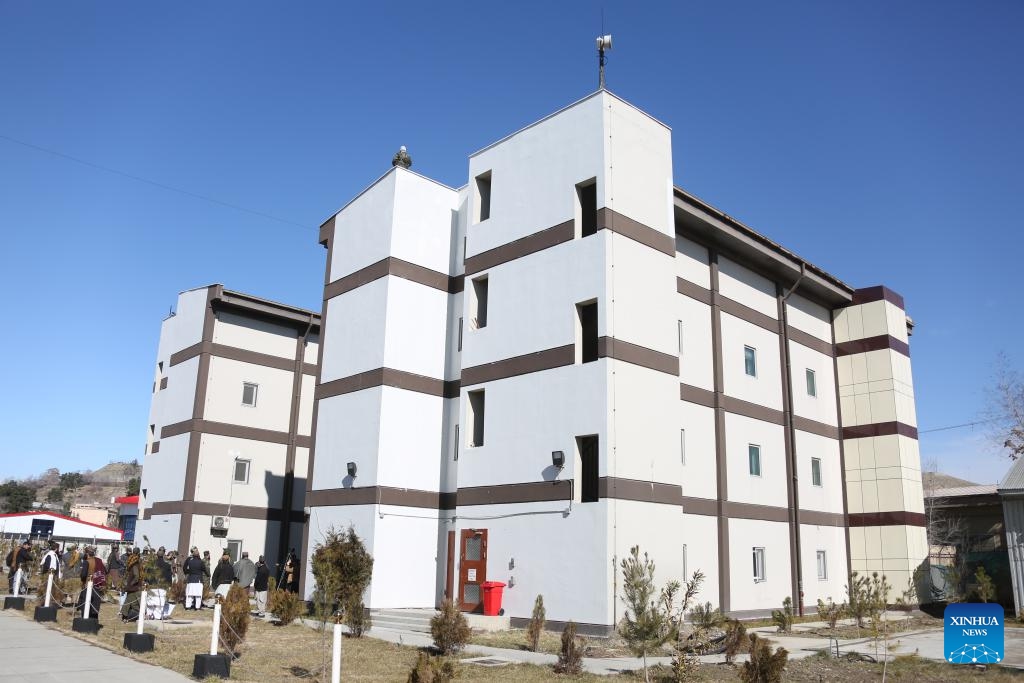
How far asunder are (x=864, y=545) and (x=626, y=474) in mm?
16394

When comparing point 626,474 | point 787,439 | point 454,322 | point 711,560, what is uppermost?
point 454,322

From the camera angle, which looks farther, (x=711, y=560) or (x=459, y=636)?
(x=711, y=560)

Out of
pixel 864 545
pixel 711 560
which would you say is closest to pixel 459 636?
pixel 711 560

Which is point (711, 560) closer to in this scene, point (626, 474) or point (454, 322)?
point (626, 474)

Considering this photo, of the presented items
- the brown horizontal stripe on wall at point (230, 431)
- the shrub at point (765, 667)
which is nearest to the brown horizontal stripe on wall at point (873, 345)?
the brown horizontal stripe on wall at point (230, 431)

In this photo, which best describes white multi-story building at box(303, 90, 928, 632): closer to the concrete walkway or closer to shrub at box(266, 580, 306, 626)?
shrub at box(266, 580, 306, 626)

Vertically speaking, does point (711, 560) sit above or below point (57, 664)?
above

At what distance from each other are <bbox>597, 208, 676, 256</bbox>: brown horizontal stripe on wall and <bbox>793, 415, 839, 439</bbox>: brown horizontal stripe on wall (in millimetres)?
10909

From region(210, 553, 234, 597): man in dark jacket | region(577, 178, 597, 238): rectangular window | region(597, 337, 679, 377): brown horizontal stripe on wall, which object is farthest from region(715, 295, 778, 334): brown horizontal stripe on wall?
region(210, 553, 234, 597): man in dark jacket

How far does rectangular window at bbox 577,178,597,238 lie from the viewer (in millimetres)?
22406

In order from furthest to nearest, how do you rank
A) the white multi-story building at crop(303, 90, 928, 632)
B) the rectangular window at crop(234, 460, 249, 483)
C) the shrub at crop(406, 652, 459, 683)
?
1. the rectangular window at crop(234, 460, 249, 483)
2. the white multi-story building at crop(303, 90, 928, 632)
3. the shrub at crop(406, 652, 459, 683)

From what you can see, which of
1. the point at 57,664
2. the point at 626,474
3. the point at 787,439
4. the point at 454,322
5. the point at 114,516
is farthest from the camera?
the point at 114,516

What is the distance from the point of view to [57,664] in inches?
528

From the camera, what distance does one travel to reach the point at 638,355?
2108 cm
